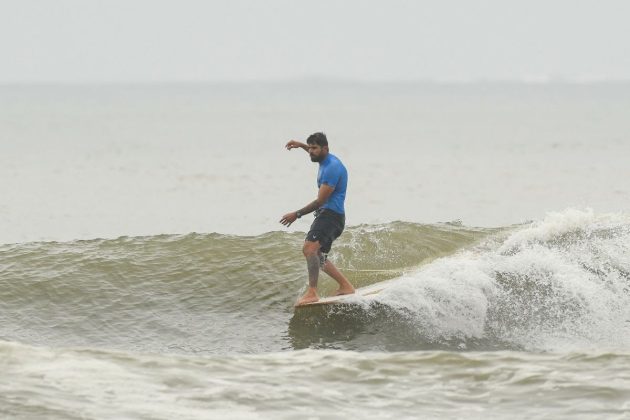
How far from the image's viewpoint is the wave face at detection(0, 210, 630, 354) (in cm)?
1227

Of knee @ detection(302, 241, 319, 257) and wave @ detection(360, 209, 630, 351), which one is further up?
knee @ detection(302, 241, 319, 257)

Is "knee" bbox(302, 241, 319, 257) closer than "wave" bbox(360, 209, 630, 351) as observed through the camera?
No

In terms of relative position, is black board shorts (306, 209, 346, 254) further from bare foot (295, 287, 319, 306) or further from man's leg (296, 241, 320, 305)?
bare foot (295, 287, 319, 306)

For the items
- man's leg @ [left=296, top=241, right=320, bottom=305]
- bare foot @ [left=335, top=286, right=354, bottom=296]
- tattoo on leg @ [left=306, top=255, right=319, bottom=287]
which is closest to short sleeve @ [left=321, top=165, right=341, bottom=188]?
man's leg @ [left=296, top=241, right=320, bottom=305]

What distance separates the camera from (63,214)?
2877 centimetres

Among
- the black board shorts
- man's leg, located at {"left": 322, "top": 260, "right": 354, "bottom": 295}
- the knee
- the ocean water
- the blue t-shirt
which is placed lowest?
the ocean water

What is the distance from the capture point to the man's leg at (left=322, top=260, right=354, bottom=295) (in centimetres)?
1288

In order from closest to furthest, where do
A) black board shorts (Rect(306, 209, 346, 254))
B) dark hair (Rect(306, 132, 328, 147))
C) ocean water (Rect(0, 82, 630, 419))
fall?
ocean water (Rect(0, 82, 630, 419)) < dark hair (Rect(306, 132, 328, 147)) < black board shorts (Rect(306, 209, 346, 254))

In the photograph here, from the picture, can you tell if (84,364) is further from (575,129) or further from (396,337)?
(575,129)

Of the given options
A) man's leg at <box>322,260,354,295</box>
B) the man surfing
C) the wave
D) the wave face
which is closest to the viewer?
the wave

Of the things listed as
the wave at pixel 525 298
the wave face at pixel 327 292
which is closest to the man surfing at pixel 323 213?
the wave face at pixel 327 292

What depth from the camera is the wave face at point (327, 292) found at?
12266 mm

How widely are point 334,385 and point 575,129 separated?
219 feet

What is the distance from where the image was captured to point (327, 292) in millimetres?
13844
